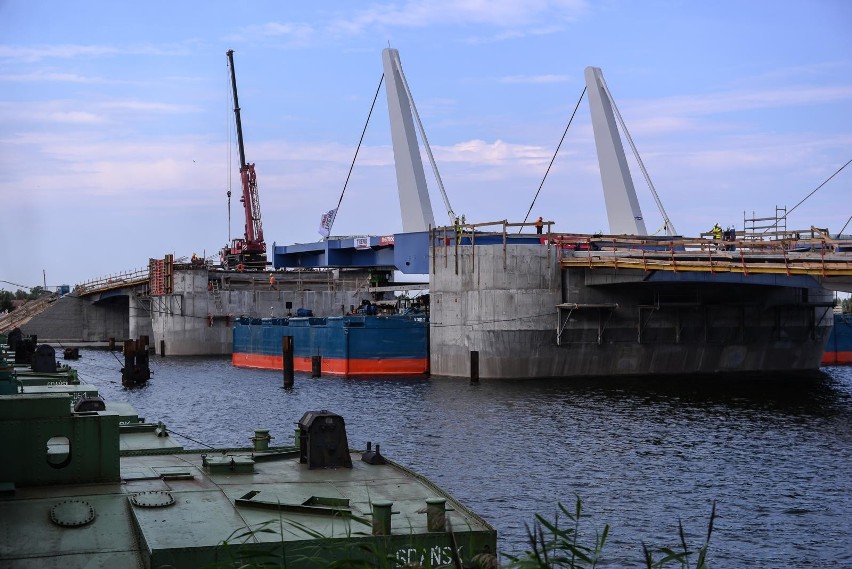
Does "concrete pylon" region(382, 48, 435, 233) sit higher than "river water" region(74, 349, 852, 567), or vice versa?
"concrete pylon" region(382, 48, 435, 233)

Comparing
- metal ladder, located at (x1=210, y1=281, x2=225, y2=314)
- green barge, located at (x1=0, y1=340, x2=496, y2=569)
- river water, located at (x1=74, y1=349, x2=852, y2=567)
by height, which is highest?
metal ladder, located at (x1=210, y1=281, x2=225, y2=314)

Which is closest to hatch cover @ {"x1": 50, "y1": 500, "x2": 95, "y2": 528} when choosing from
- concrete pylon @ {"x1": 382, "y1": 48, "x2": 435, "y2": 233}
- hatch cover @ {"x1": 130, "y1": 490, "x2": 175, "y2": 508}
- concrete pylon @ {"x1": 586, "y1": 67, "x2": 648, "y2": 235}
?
hatch cover @ {"x1": 130, "y1": 490, "x2": 175, "y2": 508}

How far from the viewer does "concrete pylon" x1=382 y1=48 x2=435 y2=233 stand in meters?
78.2

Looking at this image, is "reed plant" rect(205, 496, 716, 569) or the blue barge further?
the blue barge

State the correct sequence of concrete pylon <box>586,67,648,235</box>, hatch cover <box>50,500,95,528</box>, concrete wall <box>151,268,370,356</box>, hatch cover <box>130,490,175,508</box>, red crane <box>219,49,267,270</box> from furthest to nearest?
red crane <box>219,49,267,270</box> < concrete wall <box>151,268,370,356</box> < concrete pylon <box>586,67,648,235</box> < hatch cover <box>130,490,175,508</box> < hatch cover <box>50,500,95,528</box>

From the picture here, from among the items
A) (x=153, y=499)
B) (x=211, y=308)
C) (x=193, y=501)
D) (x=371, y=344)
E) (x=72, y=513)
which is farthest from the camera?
(x=211, y=308)

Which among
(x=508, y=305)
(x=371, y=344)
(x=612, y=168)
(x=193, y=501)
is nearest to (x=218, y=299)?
(x=371, y=344)

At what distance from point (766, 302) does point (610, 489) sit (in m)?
42.2

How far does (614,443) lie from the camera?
132ft

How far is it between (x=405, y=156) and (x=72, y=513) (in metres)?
64.8

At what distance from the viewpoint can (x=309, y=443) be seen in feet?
69.1

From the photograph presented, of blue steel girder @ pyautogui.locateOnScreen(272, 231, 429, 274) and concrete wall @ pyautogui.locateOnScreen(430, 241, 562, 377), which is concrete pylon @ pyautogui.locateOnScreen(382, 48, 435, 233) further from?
concrete wall @ pyautogui.locateOnScreen(430, 241, 562, 377)

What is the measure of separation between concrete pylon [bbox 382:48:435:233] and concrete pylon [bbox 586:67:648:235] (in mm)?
14355

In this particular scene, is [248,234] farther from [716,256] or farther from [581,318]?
[716,256]
